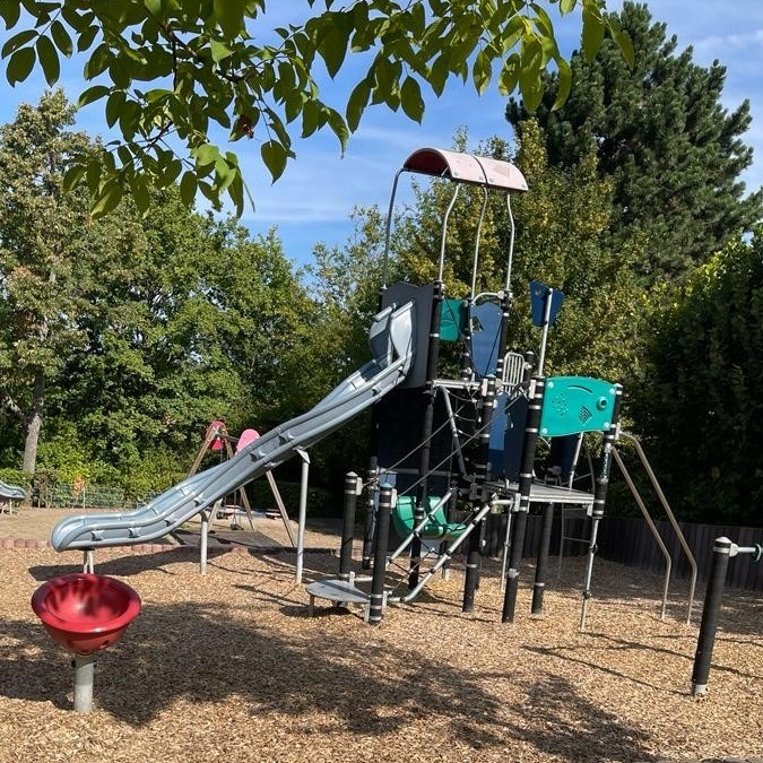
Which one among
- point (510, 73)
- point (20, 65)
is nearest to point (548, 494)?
point (510, 73)

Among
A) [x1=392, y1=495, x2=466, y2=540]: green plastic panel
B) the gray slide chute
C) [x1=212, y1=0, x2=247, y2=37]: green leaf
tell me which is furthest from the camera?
[x1=392, y1=495, x2=466, y2=540]: green plastic panel

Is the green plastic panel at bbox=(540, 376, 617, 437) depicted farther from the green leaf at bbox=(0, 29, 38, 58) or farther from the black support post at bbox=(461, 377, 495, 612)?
the green leaf at bbox=(0, 29, 38, 58)

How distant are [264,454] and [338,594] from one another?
8.07ft

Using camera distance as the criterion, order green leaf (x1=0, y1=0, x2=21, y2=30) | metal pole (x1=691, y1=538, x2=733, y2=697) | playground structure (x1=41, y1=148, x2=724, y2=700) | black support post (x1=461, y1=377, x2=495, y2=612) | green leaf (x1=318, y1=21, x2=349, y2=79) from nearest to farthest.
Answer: green leaf (x1=318, y1=21, x2=349, y2=79) < green leaf (x1=0, y1=0, x2=21, y2=30) < metal pole (x1=691, y1=538, x2=733, y2=697) < playground structure (x1=41, y1=148, x2=724, y2=700) < black support post (x1=461, y1=377, x2=495, y2=612)

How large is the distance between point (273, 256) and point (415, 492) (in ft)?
70.7

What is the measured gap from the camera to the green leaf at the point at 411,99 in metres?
2.78

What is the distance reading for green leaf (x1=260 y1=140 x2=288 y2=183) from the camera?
9.72 feet

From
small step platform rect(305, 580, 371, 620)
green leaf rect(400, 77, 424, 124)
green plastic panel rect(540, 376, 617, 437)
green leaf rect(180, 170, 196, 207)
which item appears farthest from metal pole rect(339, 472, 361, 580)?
green leaf rect(400, 77, 424, 124)

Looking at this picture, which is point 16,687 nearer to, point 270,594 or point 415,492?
point 270,594

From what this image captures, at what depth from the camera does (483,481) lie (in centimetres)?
914

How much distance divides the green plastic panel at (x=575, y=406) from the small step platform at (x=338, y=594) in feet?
8.42

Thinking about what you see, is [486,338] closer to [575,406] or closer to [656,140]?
[575,406]

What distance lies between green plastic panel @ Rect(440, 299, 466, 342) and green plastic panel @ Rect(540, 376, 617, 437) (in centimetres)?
212

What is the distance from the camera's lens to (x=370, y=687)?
5.64 m
